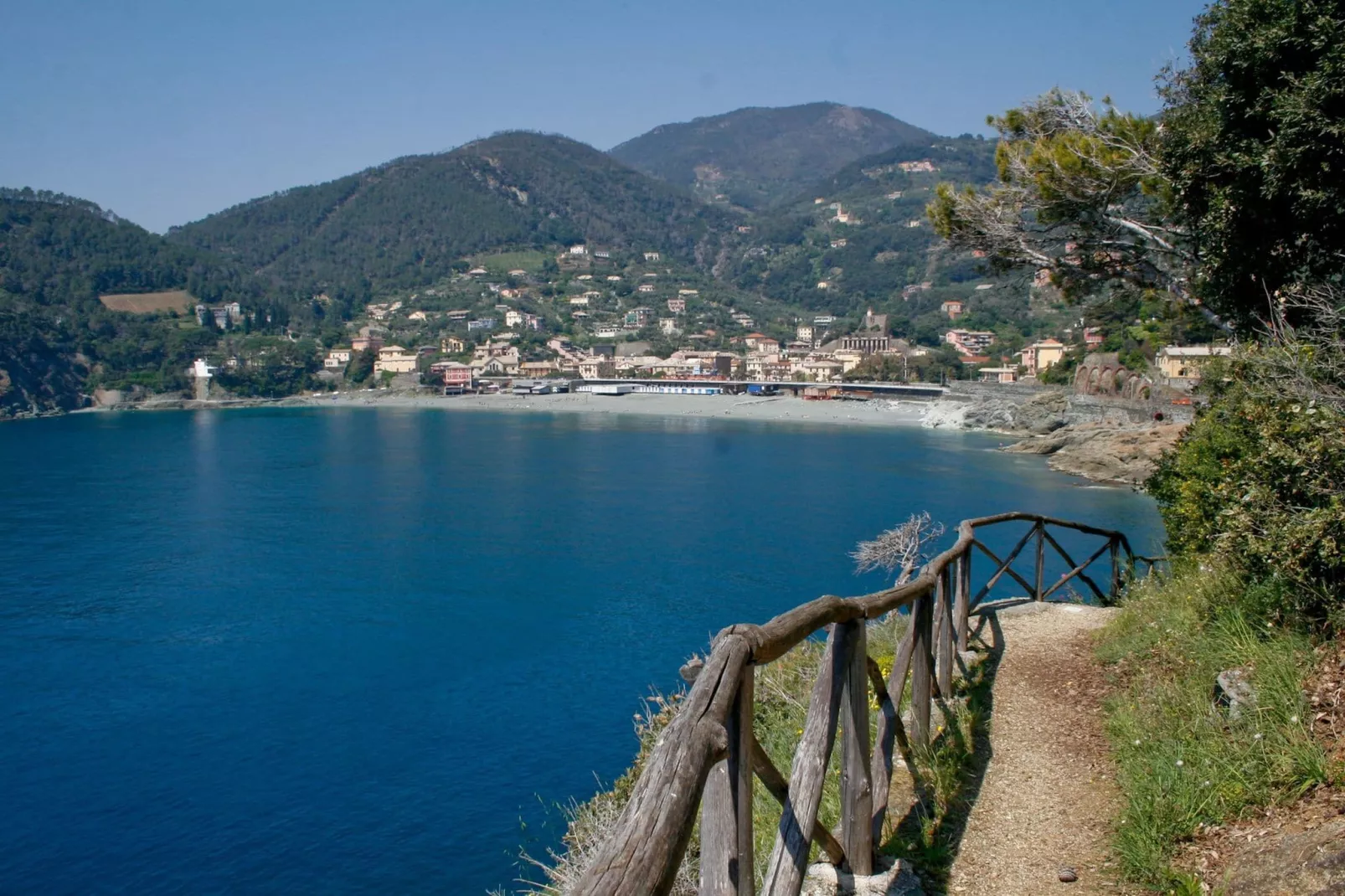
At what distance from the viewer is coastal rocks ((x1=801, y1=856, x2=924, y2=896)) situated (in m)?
3.46

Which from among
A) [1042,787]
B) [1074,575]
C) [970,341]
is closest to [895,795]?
[1042,787]

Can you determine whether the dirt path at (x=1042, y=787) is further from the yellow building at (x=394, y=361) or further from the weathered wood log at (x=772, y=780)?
the yellow building at (x=394, y=361)

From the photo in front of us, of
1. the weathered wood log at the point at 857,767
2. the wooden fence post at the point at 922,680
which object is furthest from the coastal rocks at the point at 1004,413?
the weathered wood log at the point at 857,767

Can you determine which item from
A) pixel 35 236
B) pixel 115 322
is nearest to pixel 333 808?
pixel 115 322

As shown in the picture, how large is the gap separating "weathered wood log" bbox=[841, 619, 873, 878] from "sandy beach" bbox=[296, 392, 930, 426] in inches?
2849

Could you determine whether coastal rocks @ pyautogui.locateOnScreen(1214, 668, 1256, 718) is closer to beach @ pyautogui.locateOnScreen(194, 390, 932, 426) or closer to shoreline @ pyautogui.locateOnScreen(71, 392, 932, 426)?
shoreline @ pyautogui.locateOnScreen(71, 392, 932, 426)

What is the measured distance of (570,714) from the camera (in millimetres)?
17344

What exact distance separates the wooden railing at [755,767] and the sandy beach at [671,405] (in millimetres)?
72098

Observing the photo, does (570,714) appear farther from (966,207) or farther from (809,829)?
(809,829)

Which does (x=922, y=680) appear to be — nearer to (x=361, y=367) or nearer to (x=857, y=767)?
(x=857, y=767)

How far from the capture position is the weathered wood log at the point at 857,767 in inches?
130

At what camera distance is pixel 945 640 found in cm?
565

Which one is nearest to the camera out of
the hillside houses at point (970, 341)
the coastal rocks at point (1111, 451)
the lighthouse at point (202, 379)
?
the coastal rocks at point (1111, 451)

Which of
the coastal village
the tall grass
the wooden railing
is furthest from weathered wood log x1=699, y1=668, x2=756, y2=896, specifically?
the coastal village
